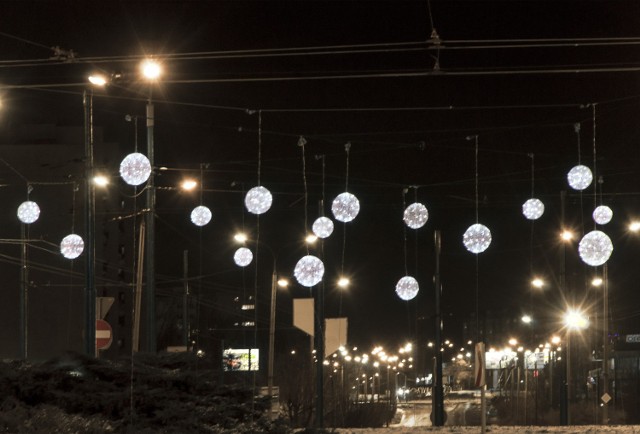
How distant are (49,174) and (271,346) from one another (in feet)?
152

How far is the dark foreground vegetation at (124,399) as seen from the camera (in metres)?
13.2

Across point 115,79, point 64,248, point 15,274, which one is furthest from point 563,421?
point 15,274

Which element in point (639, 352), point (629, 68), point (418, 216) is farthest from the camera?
point (639, 352)

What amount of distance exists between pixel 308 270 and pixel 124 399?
955 cm

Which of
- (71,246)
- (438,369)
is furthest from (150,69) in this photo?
(438,369)

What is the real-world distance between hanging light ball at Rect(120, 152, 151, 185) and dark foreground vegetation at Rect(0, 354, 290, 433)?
17.8 feet

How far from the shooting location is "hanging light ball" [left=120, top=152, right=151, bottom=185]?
21312 mm

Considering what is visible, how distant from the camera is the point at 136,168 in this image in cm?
2131

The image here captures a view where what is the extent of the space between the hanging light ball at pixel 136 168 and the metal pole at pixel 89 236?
915 millimetres

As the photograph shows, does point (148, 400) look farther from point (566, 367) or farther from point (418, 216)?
point (566, 367)

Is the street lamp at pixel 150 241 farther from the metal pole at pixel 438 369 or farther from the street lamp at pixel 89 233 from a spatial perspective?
the metal pole at pixel 438 369

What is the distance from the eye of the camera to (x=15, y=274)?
75.6m

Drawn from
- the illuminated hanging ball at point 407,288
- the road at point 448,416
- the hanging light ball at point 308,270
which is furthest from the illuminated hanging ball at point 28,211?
the road at point 448,416

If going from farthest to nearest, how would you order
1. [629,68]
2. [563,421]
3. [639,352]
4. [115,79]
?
[639,352] < [563,421] < [115,79] < [629,68]
